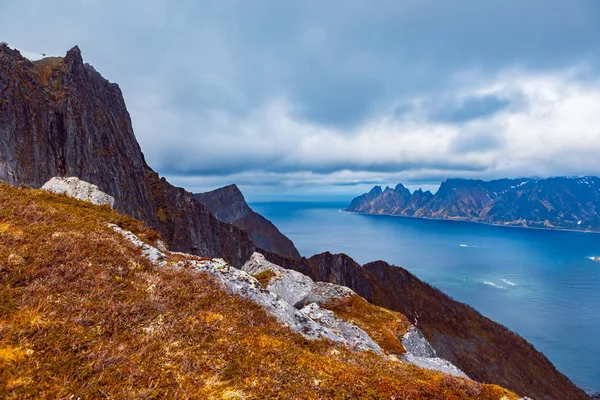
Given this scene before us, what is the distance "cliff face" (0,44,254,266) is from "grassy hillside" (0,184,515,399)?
66.8m

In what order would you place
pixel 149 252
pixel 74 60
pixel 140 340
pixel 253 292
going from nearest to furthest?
pixel 140 340 < pixel 253 292 < pixel 149 252 < pixel 74 60

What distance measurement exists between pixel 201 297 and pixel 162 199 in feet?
496

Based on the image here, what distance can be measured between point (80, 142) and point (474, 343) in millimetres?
212544

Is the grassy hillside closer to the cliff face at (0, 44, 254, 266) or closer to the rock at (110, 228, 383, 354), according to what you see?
the rock at (110, 228, 383, 354)

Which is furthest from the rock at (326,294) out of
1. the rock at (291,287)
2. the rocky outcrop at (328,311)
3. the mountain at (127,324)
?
the mountain at (127,324)

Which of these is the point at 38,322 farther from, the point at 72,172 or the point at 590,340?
the point at 590,340

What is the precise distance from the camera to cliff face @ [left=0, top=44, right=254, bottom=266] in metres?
76.1

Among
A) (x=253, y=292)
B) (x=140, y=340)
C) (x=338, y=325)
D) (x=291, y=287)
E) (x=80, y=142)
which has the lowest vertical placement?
(x=338, y=325)

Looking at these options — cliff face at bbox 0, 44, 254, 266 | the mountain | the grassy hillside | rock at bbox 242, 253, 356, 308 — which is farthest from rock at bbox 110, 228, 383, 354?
cliff face at bbox 0, 44, 254, 266

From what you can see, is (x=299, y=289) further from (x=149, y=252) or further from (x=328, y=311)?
(x=149, y=252)

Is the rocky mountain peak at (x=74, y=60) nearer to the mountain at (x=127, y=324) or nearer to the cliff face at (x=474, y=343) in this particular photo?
the mountain at (x=127, y=324)

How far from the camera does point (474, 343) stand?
6762 inches

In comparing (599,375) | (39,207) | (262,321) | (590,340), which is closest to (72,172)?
(39,207)

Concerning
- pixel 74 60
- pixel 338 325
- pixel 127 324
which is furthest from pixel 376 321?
pixel 74 60
